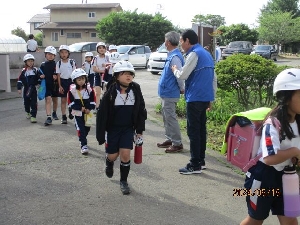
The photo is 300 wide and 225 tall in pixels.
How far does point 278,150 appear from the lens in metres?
2.77

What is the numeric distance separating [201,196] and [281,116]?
2.34 m

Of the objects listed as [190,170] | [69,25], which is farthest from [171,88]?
[69,25]


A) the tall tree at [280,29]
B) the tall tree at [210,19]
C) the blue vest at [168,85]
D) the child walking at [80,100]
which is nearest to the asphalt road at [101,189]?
the child walking at [80,100]

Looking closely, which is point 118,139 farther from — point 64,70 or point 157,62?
point 157,62

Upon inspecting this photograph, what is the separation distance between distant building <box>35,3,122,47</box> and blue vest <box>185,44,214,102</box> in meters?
49.7

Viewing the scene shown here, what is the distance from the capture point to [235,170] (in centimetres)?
594

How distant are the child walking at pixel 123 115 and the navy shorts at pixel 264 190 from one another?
2.20 metres

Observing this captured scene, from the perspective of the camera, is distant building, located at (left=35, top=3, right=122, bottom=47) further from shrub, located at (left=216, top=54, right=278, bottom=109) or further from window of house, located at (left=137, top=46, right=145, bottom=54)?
shrub, located at (left=216, top=54, right=278, bottom=109)

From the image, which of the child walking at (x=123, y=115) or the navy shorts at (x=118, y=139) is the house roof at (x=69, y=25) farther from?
the navy shorts at (x=118, y=139)

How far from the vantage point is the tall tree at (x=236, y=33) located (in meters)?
49.5

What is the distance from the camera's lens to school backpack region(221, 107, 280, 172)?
10.0ft

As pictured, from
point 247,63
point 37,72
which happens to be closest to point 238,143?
point 247,63

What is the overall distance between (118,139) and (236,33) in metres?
47.0

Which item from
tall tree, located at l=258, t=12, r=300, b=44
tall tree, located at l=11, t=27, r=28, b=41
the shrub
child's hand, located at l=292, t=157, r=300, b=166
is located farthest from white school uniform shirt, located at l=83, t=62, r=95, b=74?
tall tree, located at l=11, t=27, r=28, b=41
